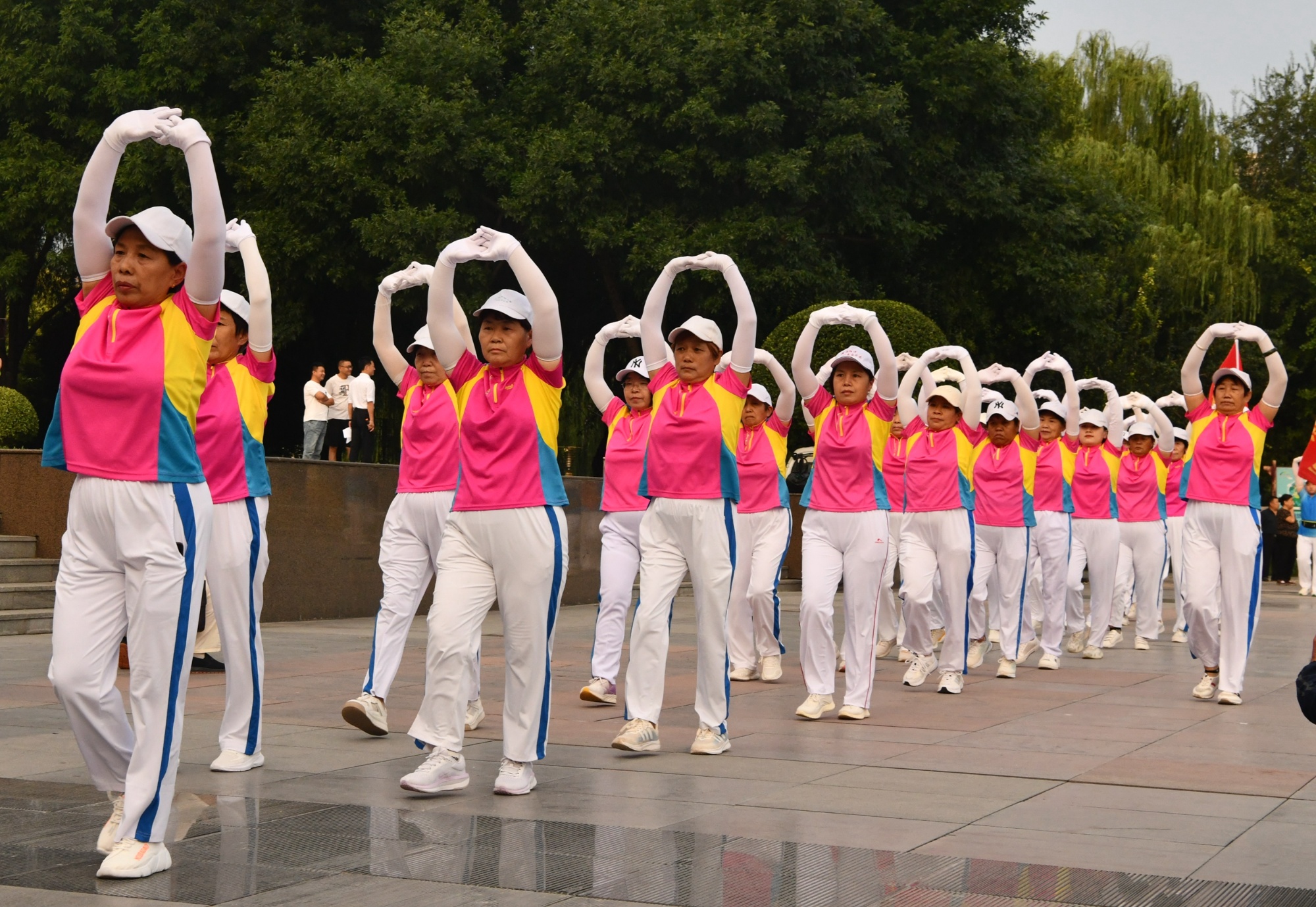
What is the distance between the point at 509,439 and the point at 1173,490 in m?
13.8

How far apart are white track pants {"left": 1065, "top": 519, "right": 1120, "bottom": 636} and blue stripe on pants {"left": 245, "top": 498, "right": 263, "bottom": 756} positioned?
30.9 ft

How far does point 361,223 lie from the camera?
27.1 meters

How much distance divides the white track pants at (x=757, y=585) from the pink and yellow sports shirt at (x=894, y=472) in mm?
1248

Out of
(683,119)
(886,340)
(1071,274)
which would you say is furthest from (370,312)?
(886,340)

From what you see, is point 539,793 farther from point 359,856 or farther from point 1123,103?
point 1123,103

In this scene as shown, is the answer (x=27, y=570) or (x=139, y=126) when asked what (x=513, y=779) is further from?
(x=27, y=570)

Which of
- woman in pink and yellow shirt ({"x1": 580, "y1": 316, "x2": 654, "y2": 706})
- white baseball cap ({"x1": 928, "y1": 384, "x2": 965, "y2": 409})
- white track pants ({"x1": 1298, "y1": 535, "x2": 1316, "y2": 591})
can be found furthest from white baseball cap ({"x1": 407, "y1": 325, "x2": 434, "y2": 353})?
white track pants ({"x1": 1298, "y1": 535, "x2": 1316, "y2": 591})

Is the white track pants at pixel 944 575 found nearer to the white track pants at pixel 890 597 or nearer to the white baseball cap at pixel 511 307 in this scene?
the white track pants at pixel 890 597

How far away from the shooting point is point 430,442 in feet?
29.9

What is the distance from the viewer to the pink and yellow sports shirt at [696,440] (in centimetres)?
853

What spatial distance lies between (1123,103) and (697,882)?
39.3 m

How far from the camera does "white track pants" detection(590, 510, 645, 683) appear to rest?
10.8 m

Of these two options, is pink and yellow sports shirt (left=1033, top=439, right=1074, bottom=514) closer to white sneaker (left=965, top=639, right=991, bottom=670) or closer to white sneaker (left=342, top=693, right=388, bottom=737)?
white sneaker (left=965, top=639, right=991, bottom=670)

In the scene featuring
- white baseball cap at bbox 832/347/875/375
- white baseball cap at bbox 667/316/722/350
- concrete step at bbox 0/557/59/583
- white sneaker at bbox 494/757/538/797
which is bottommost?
concrete step at bbox 0/557/59/583
